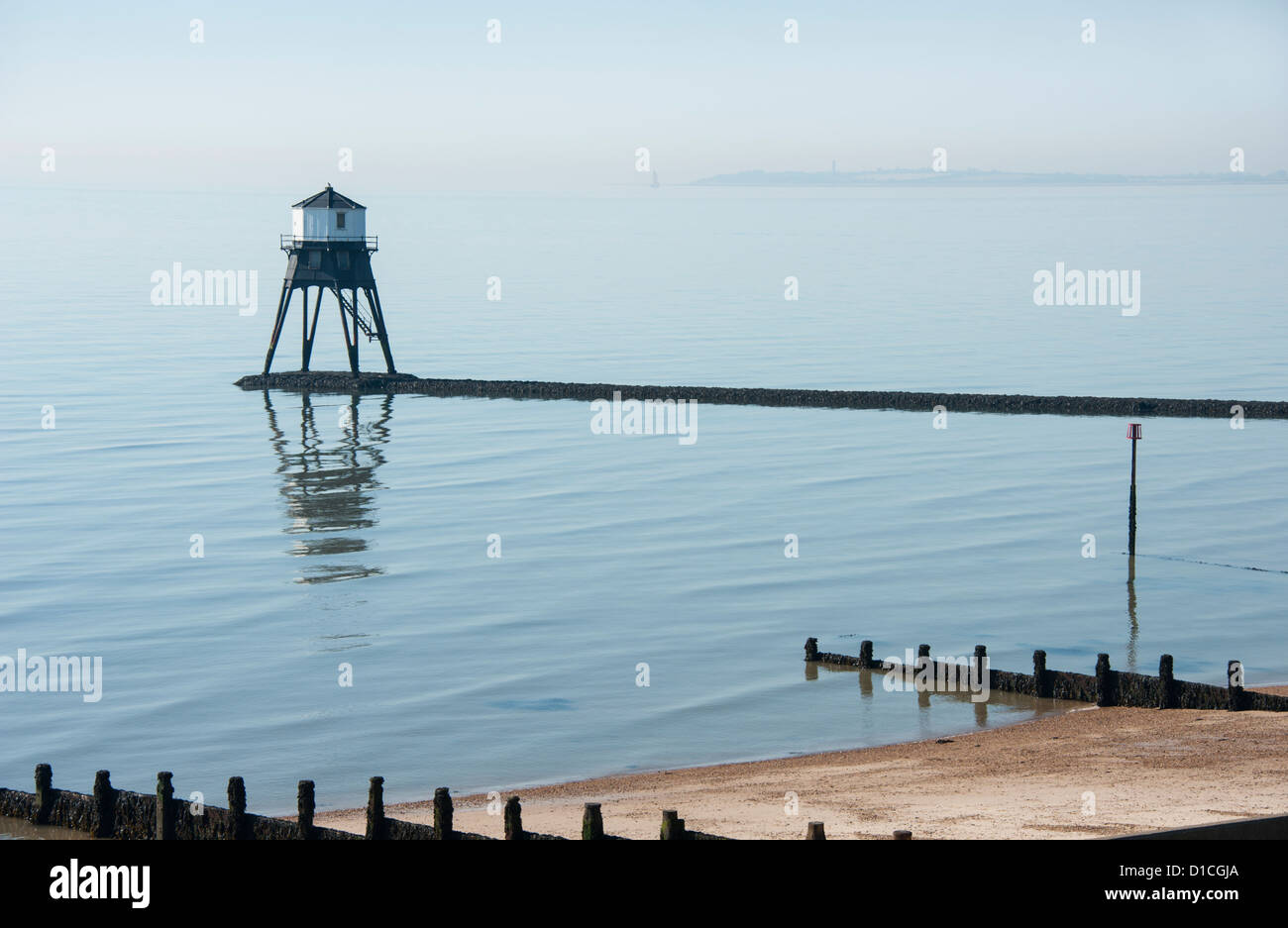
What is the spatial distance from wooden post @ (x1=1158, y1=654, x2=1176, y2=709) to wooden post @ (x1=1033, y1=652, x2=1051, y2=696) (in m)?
2.55

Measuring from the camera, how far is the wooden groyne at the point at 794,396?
249 feet

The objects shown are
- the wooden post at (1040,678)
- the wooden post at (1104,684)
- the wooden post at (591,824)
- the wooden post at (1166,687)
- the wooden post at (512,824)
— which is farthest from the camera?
the wooden post at (1040,678)

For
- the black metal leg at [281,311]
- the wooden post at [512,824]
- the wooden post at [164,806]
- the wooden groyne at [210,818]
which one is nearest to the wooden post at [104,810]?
the wooden groyne at [210,818]

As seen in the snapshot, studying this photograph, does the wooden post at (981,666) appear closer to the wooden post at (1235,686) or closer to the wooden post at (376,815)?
the wooden post at (1235,686)

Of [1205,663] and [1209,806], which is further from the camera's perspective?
[1205,663]

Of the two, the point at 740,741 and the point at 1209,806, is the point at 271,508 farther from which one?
the point at 1209,806

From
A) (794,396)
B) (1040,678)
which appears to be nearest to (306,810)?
(1040,678)

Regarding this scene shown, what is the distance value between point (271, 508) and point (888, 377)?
48.4 meters

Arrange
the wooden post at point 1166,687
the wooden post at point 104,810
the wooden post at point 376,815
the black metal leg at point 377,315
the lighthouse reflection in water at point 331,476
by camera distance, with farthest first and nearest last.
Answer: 1. the black metal leg at point 377,315
2. the lighthouse reflection in water at point 331,476
3. the wooden post at point 1166,687
4. the wooden post at point 104,810
5. the wooden post at point 376,815

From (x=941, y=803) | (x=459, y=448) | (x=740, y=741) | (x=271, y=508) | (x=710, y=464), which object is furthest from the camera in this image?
(x=459, y=448)

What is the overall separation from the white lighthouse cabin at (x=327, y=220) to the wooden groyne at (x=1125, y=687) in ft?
178
